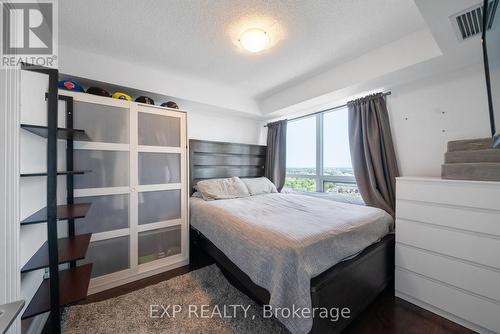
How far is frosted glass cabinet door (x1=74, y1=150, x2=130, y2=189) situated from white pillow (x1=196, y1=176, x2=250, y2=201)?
942mm

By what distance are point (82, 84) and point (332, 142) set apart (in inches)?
134

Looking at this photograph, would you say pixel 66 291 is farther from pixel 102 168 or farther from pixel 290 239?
pixel 290 239

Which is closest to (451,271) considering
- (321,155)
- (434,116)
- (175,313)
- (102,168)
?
(434,116)

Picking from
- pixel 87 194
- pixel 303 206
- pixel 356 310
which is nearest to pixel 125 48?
pixel 87 194

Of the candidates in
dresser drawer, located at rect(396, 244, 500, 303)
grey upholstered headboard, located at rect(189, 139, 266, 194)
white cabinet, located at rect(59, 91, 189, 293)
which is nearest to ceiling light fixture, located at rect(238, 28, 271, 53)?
white cabinet, located at rect(59, 91, 189, 293)

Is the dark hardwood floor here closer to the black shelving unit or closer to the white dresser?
the white dresser

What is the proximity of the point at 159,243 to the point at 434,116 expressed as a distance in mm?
3407

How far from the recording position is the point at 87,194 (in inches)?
73.9

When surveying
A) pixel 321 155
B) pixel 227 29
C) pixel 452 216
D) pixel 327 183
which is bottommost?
pixel 452 216

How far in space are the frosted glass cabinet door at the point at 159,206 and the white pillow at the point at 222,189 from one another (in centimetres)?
38

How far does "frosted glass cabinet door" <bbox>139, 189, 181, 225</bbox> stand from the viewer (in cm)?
218

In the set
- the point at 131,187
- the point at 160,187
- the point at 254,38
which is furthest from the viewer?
the point at 160,187

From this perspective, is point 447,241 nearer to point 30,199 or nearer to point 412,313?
point 412,313

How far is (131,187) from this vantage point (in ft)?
6.84
